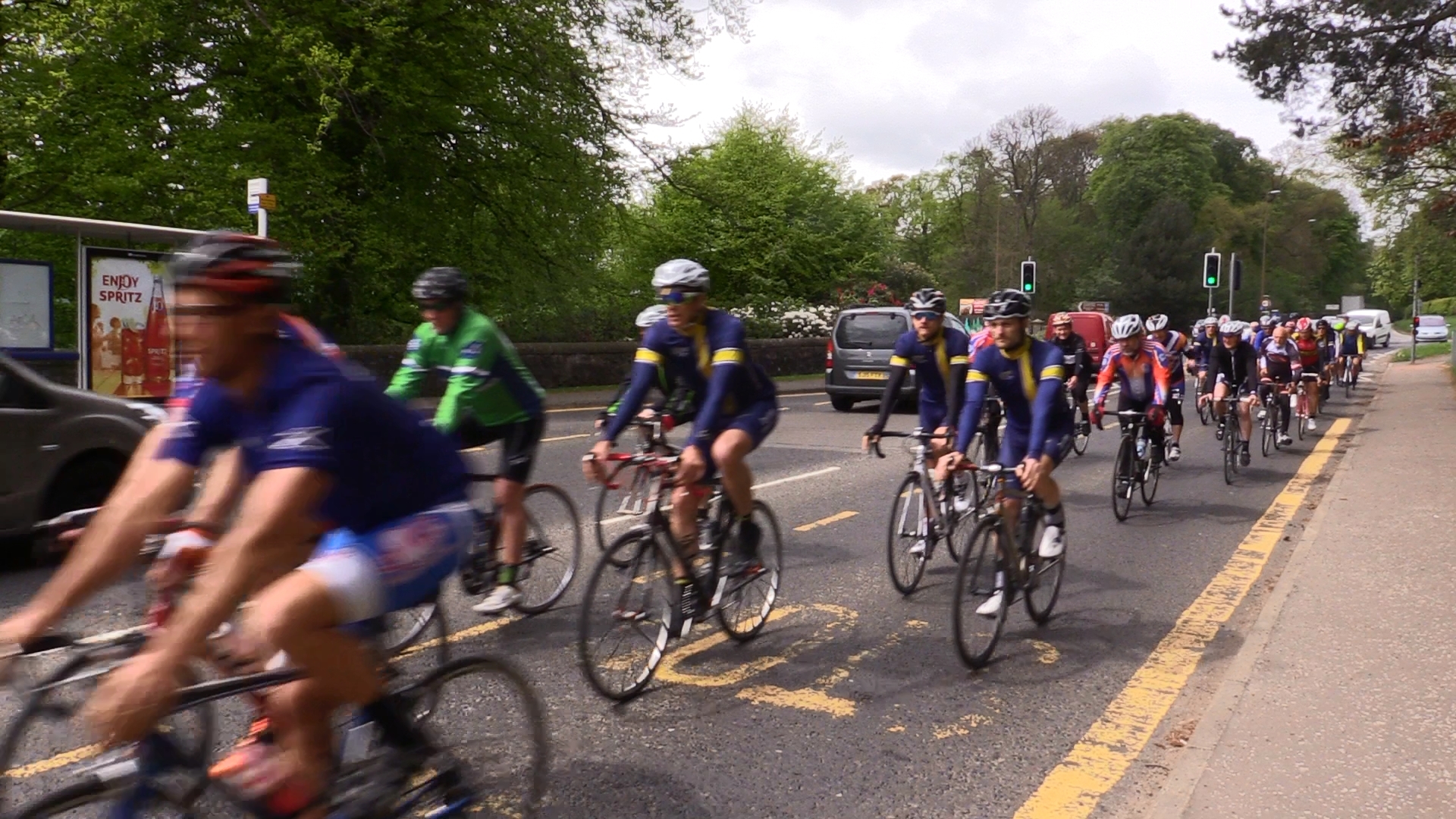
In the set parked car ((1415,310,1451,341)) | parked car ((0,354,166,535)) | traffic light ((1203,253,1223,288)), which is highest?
traffic light ((1203,253,1223,288))

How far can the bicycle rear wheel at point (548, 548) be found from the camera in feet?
19.9

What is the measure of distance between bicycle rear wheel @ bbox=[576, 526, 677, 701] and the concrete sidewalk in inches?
83.3

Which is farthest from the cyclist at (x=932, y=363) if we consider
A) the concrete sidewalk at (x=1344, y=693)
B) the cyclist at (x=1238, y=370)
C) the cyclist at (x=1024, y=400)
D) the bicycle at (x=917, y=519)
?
the cyclist at (x=1238, y=370)

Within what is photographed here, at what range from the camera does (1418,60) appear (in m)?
19.1

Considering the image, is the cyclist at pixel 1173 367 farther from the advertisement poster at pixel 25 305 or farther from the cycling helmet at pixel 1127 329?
the advertisement poster at pixel 25 305

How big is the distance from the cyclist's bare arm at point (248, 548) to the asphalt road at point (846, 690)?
690 mm

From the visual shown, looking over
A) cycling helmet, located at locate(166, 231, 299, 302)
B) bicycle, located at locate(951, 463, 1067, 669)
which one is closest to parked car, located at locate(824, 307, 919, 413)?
bicycle, located at locate(951, 463, 1067, 669)

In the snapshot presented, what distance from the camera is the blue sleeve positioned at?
2.76 m

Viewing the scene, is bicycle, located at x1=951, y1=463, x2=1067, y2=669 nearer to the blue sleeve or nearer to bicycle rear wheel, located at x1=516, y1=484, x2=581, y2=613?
bicycle rear wheel, located at x1=516, y1=484, x2=581, y2=613

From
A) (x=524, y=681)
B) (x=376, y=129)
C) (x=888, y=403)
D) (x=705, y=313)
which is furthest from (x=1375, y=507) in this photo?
(x=376, y=129)

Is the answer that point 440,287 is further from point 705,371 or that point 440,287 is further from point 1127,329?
point 1127,329

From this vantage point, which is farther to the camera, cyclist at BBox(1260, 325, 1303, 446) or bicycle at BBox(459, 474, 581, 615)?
cyclist at BBox(1260, 325, 1303, 446)

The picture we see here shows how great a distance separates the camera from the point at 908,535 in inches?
274

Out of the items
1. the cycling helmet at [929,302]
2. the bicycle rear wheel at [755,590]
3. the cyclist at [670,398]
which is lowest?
the bicycle rear wheel at [755,590]
